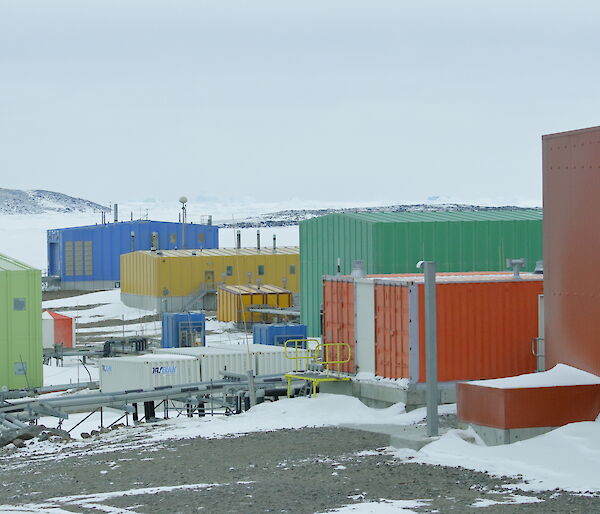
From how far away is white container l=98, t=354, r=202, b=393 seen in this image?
1359 inches

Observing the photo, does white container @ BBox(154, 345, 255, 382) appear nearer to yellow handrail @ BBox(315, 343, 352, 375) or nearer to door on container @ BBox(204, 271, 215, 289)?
yellow handrail @ BBox(315, 343, 352, 375)

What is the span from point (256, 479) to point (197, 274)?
49661 millimetres

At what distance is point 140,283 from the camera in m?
70.2

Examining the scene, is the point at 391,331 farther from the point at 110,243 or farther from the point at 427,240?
the point at 110,243

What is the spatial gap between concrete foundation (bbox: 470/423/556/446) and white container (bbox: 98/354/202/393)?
51.7ft

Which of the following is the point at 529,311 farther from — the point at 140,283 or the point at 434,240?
the point at 140,283

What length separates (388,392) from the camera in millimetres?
26062

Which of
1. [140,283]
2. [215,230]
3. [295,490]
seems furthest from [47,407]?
[215,230]

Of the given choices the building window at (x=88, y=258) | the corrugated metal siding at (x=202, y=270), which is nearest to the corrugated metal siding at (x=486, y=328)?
the corrugated metal siding at (x=202, y=270)

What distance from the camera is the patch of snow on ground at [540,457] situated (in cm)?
1748

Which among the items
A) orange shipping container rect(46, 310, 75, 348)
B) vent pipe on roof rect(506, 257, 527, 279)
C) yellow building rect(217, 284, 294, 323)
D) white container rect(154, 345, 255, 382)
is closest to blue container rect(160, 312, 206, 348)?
orange shipping container rect(46, 310, 75, 348)

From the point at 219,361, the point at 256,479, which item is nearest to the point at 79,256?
the point at 219,361

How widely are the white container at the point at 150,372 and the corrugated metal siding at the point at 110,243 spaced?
5017cm

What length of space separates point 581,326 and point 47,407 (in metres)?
13.9
